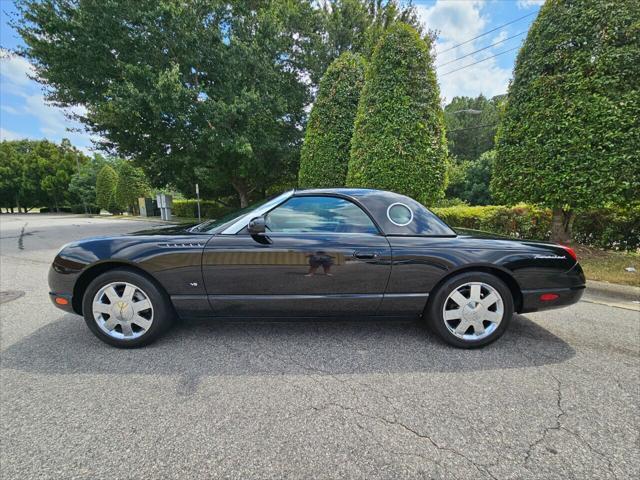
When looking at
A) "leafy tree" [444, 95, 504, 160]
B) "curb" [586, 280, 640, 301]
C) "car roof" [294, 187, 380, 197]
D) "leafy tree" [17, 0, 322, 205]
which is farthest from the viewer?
"leafy tree" [444, 95, 504, 160]

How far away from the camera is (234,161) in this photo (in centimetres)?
1491

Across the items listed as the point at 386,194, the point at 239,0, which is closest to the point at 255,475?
the point at 386,194

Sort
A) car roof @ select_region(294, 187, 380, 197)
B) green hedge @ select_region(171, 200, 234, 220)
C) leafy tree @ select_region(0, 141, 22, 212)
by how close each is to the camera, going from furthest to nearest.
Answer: leafy tree @ select_region(0, 141, 22, 212), green hedge @ select_region(171, 200, 234, 220), car roof @ select_region(294, 187, 380, 197)

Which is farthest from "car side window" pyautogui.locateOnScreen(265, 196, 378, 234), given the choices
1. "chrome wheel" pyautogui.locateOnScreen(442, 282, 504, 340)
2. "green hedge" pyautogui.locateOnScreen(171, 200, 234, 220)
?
"green hedge" pyautogui.locateOnScreen(171, 200, 234, 220)

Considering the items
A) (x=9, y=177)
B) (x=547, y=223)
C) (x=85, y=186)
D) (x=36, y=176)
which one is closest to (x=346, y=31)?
(x=547, y=223)

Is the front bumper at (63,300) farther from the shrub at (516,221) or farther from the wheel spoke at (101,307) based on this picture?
the shrub at (516,221)

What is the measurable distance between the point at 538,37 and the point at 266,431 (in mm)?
7784

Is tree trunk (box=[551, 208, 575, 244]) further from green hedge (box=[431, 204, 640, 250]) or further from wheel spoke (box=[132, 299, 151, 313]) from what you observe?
wheel spoke (box=[132, 299, 151, 313])

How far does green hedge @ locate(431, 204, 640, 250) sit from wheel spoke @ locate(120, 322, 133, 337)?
296 inches

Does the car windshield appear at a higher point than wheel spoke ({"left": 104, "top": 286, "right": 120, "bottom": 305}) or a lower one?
higher

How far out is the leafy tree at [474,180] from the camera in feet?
66.2

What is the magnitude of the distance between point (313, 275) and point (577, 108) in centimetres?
594

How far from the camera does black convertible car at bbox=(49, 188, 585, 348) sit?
2.39m

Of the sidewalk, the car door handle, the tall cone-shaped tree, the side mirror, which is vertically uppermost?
the tall cone-shaped tree
